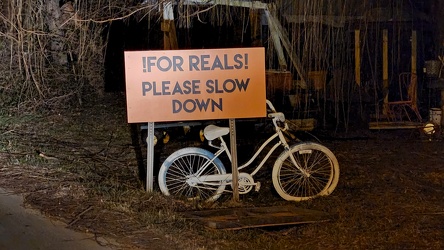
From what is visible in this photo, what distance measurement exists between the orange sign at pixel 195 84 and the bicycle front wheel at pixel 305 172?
0.67 metres

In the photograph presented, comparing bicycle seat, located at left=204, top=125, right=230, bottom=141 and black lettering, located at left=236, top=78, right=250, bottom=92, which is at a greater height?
black lettering, located at left=236, top=78, right=250, bottom=92

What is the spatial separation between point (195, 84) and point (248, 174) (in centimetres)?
118

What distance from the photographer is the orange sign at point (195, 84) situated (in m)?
6.64

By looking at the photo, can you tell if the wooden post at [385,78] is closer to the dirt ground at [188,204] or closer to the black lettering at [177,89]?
the dirt ground at [188,204]

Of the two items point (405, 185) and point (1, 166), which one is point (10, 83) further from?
point (405, 185)

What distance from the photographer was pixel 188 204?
6.68 meters

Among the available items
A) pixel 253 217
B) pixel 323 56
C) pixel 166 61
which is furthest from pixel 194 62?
pixel 323 56

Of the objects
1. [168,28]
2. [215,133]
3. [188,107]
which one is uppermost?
[168,28]

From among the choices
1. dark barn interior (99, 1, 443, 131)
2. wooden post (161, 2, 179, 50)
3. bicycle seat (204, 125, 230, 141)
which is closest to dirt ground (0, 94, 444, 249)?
bicycle seat (204, 125, 230, 141)

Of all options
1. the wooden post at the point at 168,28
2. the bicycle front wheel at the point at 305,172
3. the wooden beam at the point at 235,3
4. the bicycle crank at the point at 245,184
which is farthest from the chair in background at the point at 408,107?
the bicycle crank at the point at 245,184

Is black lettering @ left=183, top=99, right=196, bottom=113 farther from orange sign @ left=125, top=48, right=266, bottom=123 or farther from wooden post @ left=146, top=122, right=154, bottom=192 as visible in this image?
wooden post @ left=146, top=122, right=154, bottom=192

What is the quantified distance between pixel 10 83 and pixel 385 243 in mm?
8265

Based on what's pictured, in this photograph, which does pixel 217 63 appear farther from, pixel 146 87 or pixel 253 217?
pixel 253 217

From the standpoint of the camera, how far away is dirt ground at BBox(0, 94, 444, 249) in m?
5.68
